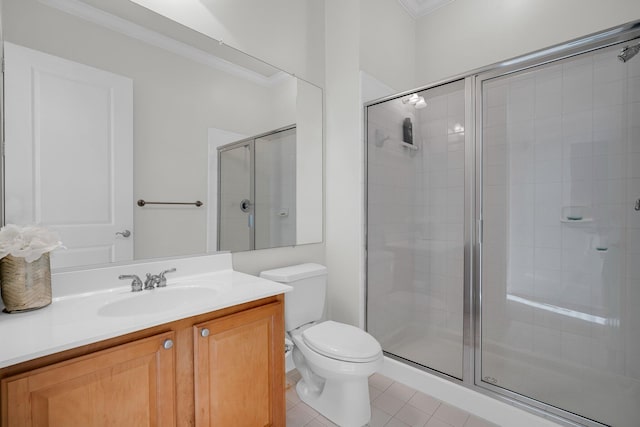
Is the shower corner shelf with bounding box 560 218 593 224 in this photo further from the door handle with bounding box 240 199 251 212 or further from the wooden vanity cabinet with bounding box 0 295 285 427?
the door handle with bounding box 240 199 251 212

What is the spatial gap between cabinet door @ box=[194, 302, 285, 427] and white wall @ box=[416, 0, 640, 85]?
2.45 meters

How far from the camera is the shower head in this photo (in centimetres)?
142

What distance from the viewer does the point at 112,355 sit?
2.94 ft

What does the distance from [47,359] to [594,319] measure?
8.09 ft

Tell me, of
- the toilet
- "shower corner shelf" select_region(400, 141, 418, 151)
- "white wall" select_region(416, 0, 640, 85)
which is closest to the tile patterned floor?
the toilet

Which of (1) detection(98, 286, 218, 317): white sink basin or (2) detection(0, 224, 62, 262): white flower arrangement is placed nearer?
(2) detection(0, 224, 62, 262): white flower arrangement

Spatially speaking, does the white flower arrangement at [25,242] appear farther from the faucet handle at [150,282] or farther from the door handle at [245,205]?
the door handle at [245,205]

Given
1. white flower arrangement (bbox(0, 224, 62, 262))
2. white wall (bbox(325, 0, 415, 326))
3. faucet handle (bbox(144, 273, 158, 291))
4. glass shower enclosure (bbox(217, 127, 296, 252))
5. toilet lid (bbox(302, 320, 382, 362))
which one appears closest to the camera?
white flower arrangement (bbox(0, 224, 62, 262))

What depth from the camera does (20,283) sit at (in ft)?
3.23

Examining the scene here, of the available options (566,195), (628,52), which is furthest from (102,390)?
(628,52)

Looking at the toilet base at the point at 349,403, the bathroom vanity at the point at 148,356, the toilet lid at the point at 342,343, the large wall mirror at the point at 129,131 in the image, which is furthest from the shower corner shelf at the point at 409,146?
the toilet base at the point at 349,403

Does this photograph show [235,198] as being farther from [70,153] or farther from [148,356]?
[148,356]

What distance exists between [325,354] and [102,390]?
3.05 ft

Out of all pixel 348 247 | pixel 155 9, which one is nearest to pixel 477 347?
pixel 348 247
